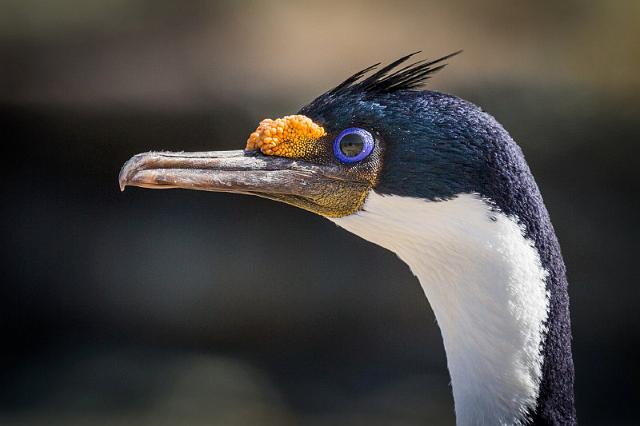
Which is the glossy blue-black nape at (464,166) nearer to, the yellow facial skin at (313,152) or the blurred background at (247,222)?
the yellow facial skin at (313,152)

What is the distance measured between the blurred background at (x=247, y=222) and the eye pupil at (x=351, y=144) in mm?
2838

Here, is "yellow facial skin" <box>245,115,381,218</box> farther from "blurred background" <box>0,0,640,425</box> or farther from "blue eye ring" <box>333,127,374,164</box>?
"blurred background" <box>0,0,640,425</box>

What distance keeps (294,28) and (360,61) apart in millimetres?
393

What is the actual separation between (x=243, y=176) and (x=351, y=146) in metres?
0.25

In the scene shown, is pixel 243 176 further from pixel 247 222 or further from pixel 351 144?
pixel 247 222

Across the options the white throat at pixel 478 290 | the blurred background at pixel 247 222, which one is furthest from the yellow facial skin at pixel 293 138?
the blurred background at pixel 247 222

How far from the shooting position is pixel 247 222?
18.0 feet

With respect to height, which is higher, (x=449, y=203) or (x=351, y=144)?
(x=351, y=144)

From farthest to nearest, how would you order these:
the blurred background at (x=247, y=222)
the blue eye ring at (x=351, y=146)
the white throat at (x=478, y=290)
Answer: the blurred background at (x=247, y=222)
the blue eye ring at (x=351, y=146)
the white throat at (x=478, y=290)

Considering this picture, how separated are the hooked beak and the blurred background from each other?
281cm

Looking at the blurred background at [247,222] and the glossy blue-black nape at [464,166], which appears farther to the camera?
the blurred background at [247,222]

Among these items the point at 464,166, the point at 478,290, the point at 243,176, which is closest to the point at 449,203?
the point at 464,166

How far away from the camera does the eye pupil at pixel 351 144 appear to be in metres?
2.21

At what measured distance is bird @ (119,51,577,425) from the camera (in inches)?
82.6
